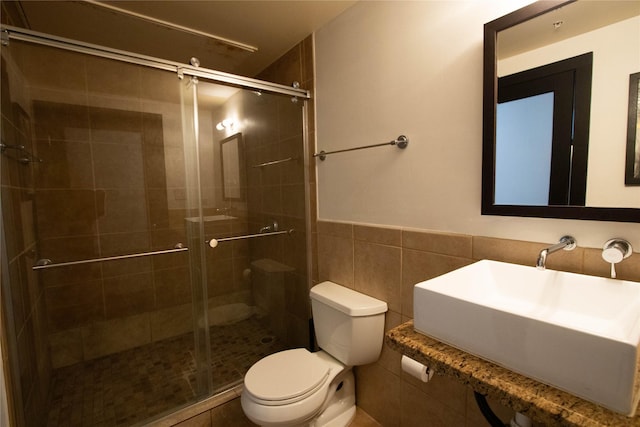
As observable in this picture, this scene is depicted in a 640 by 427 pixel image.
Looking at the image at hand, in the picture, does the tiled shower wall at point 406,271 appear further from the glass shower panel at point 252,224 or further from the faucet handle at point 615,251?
the glass shower panel at point 252,224

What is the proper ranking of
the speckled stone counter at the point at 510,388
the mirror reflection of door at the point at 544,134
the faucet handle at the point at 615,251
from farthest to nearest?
1. the mirror reflection of door at the point at 544,134
2. the faucet handle at the point at 615,251
3. the speckled stone counter at the point at 510,388

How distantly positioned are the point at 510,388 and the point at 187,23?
7.31 feet

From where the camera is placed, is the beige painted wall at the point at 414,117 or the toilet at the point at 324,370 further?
the toilet at the point at 324,370

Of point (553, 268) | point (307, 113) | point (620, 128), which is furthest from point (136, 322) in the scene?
point (620, 128)

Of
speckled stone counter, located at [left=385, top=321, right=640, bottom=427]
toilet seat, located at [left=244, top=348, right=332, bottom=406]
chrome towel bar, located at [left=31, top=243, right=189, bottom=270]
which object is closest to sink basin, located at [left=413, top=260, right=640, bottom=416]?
speckled stone counter, located at [left=385, top=321, right=640, bottom=427]

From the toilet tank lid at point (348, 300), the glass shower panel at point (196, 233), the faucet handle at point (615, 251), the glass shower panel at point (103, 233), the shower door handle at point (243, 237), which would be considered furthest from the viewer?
the shower door handle at point (243, 237)

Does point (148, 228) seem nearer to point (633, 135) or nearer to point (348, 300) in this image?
point (348, 300)

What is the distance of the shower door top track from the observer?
1191mm

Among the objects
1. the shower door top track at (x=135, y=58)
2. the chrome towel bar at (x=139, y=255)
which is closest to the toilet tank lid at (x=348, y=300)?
the chrome towel bar at (x=139, y=255)

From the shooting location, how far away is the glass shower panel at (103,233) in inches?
60.1

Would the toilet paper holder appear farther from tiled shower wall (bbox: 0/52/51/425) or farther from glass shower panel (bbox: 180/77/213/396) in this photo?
tiled shower wall (bbox: 0/52/51/425)

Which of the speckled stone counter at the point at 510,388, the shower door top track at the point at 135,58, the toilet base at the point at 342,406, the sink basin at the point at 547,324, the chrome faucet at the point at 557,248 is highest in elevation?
the shower door top track at the point at 135,58

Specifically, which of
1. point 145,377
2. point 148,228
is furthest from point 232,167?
point 145,377

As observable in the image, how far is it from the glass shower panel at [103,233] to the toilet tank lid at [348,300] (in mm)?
901
